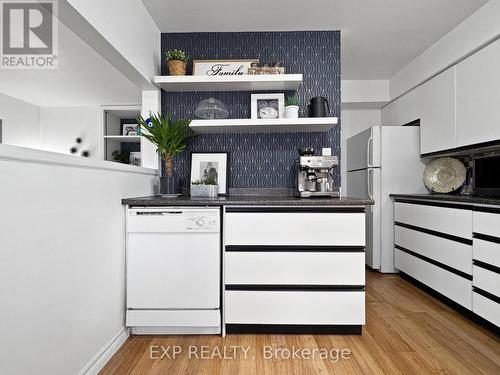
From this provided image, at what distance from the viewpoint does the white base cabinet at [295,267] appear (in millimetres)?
2010

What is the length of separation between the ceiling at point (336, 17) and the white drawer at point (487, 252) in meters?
1.88

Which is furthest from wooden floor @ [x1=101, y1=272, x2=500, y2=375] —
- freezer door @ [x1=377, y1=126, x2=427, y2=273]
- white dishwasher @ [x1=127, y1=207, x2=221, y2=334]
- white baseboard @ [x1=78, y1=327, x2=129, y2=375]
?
freezer door @ [x1=377, y1=126, x2=427, y2=273]

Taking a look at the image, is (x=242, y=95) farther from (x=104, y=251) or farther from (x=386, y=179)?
(x=386, y=179)

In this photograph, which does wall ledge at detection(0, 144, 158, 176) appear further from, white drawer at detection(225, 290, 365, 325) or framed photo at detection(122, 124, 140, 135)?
framed photo at detection(122, 124, 140, 135)

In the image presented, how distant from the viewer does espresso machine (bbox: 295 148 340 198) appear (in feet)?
7.57

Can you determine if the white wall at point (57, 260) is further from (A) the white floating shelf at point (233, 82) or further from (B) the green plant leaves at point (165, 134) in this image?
(A) the white floating shelf at point (233, 82)

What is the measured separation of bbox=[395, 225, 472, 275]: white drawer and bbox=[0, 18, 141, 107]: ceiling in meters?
3.67

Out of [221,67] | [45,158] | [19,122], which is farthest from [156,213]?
[19,122]

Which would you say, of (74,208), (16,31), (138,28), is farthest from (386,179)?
(16,31)

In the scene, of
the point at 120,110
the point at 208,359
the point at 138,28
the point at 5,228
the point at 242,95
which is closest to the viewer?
the point at 5,228

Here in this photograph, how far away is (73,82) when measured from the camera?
390 cm

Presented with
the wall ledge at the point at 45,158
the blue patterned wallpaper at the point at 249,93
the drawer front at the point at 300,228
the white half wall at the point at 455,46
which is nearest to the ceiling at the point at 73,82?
the blue patterned wallpaper at the point at 249,93

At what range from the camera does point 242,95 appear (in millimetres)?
2773

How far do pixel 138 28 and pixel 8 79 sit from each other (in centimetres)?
257
